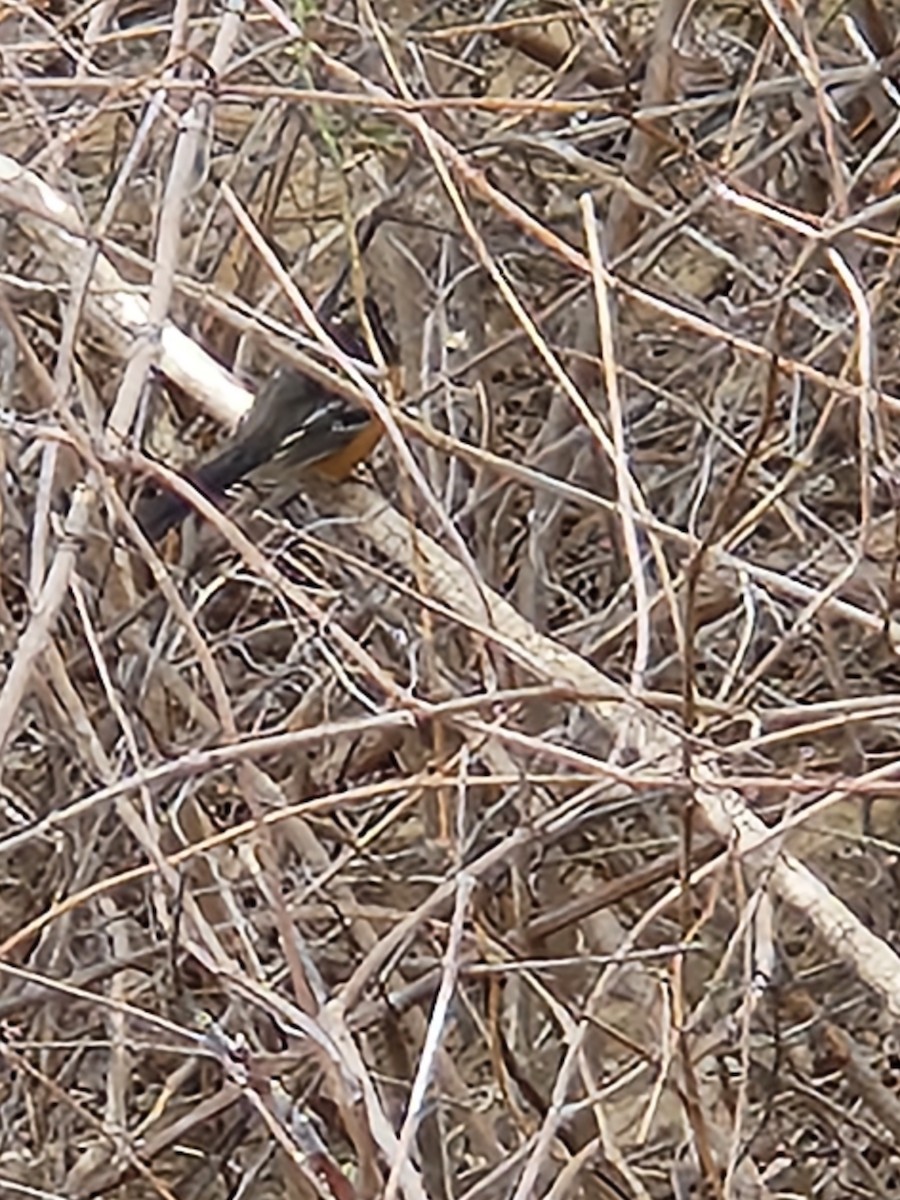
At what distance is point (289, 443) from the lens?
3498 mm

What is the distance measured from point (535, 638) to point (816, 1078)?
1.37 m

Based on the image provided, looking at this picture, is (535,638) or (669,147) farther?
(669,147)

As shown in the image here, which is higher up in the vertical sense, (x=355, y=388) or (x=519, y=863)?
(x=355, y=388)

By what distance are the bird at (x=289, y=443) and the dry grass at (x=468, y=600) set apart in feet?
0.26

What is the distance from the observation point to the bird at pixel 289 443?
326 centimetres

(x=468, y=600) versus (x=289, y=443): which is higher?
(x=468, y=600)

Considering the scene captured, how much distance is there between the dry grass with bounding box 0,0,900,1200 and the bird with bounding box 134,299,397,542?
0.08 m

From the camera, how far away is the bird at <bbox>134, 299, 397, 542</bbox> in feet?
10.7

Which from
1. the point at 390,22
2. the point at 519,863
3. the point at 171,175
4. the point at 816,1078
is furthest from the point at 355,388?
the point at 816,1078

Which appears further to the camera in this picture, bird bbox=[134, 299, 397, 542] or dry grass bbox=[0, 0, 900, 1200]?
bird bbox=[134, 299, 397, 542]

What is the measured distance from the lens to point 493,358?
364 cm

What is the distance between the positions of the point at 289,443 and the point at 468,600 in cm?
108

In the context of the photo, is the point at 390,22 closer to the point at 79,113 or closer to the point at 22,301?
the point at 22,301

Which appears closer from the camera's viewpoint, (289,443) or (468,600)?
(468,600)
